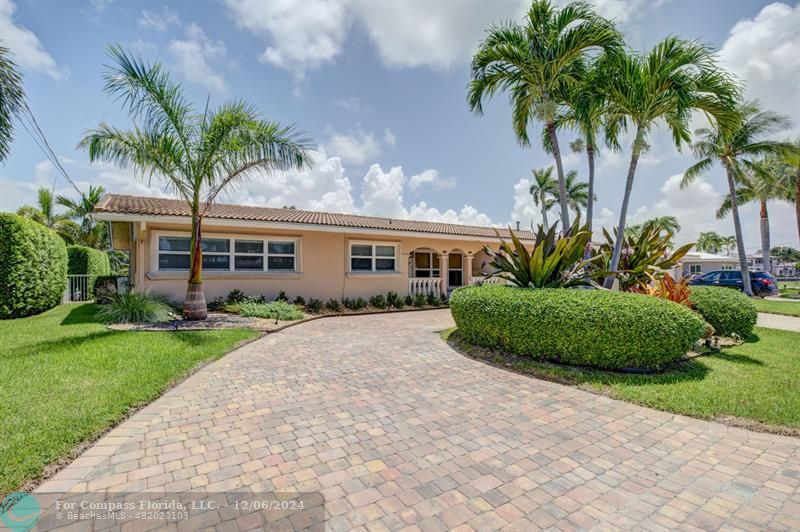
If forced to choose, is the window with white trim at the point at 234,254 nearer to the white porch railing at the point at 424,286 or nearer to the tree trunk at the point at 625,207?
the white porch railing at the point at 424,286

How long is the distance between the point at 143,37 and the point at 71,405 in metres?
9.51

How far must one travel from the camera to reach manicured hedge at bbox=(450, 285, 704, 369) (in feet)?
18.9

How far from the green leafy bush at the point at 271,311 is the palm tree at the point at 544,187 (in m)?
31.4

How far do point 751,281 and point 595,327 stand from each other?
23.5 m

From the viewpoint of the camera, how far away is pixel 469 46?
10.6 m

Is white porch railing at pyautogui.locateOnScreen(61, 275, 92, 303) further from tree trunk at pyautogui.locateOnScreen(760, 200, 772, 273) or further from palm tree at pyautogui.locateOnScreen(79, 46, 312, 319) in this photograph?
tree trunk at pyautogui.locateOnScreen(760, 200, 772, 273)

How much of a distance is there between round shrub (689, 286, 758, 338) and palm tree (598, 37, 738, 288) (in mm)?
2377

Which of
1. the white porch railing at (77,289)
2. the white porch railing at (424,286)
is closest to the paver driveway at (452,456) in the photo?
the white porch railing at (424,286)

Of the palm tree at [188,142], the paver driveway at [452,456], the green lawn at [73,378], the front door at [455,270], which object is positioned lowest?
the paver driveway at [452,456]

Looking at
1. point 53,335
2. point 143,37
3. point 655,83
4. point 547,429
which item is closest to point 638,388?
point 547,429

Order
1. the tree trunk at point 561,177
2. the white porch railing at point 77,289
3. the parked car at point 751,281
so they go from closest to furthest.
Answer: the tree trunk at point 561,177, the white porch railing at point 77,289, the parked car at point 751,281

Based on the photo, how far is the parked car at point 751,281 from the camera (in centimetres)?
2148

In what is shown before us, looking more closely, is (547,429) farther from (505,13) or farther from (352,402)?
(505,13)

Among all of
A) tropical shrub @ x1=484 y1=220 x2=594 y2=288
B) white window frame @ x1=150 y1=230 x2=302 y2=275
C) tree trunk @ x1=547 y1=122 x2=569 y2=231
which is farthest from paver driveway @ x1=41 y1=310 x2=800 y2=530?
white window frame @ x1=150 y1=230 x2=302 y2=275
